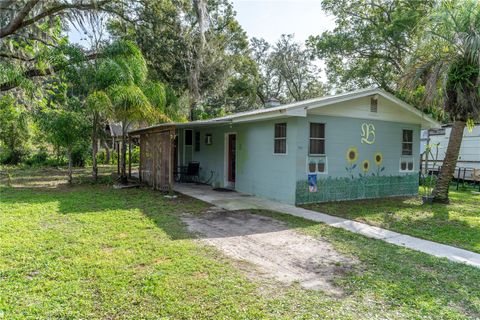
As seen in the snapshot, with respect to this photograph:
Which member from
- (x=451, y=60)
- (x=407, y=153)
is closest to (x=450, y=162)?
(x=407, y=153)

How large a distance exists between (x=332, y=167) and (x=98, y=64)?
846cm

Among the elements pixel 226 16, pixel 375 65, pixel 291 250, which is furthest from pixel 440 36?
pixel 226 16

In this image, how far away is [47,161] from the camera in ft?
67.8

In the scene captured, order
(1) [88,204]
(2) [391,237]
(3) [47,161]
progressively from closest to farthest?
(2) [391,237], (1) [88,204], (3) [47,161]

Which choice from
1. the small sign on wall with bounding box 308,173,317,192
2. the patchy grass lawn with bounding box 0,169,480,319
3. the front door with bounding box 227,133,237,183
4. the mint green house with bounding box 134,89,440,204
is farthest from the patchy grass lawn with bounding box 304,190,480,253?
the front door with bounding box 227,133,237,183

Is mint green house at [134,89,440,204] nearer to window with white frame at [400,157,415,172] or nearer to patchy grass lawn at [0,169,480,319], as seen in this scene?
window with white frame at [400,157,415,172]

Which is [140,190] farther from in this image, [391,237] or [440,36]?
[440,36]

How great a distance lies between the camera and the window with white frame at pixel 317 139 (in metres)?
9.05

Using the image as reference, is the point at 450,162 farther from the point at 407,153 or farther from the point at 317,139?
the point at 317,139

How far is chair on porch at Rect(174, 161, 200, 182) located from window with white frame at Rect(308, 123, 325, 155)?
6310 millimetres

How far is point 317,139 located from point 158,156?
5297 millimetres

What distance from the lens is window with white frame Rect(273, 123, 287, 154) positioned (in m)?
9.13

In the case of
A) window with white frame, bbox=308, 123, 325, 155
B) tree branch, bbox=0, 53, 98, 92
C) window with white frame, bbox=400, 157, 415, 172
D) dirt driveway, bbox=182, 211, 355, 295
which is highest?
tree branch, bbox=0, 53, 98, 92

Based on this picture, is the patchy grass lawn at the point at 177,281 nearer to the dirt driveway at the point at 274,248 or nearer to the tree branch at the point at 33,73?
the dirt driveway at the point at 274,248
